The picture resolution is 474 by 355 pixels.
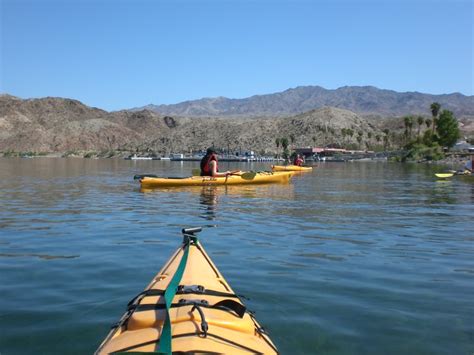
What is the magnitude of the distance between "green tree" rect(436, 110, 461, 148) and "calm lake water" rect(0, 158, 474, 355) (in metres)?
84.8

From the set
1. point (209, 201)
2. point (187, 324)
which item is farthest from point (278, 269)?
point (209, 201)

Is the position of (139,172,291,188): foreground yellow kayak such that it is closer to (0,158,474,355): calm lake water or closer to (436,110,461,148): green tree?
(0,158,474,355): calm lake water

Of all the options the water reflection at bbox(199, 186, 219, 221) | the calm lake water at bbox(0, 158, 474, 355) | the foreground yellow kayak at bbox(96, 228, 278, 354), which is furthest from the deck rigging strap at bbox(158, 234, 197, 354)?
the water reflection at bbox(199, 186, 219, 221)

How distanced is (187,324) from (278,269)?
5559mm

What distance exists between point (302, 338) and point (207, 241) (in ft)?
21.7

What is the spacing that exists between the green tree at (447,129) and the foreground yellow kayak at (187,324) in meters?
102

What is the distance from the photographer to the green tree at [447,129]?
98.5 m

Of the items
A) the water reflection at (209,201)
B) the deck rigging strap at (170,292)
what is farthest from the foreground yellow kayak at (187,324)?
the water reflection at (209,201)

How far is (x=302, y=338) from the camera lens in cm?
668

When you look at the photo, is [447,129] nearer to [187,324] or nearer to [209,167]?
[209,167]

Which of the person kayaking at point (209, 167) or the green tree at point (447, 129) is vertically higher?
the green tree at point (447, 129)

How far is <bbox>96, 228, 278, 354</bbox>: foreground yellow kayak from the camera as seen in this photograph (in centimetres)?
446

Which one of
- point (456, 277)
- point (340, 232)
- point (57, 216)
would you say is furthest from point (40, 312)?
point (57, 216)

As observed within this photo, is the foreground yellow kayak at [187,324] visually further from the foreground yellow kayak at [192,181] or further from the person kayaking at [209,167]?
the person kayaking at [209,167]
